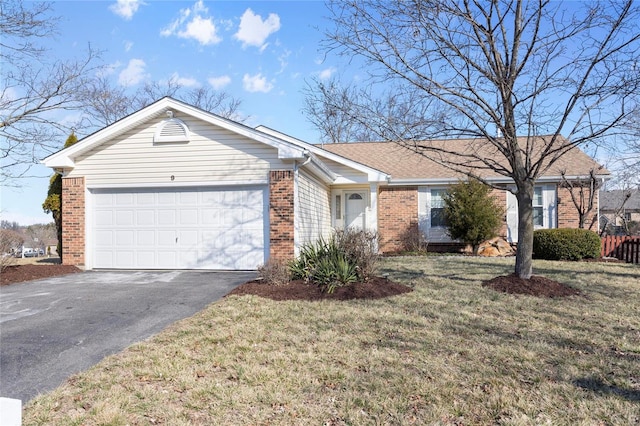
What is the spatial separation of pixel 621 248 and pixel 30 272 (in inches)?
678

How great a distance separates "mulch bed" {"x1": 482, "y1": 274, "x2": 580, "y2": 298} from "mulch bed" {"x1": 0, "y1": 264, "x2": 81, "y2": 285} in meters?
9.72

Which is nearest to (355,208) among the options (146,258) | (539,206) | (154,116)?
(539,206)

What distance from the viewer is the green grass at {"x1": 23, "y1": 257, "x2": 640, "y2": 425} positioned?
3191mm

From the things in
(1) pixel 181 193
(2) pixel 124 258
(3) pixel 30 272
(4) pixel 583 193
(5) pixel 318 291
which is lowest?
(5) pixel 318 291

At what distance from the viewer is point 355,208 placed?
16.2 meters

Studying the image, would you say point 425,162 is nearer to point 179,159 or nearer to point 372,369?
point 179,159

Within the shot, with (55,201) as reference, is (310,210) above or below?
below

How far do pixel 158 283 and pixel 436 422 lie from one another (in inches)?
280

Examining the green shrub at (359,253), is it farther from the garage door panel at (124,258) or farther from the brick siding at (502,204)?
the brick siding at (502,204)

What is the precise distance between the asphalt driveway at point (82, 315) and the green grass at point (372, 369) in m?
0.39

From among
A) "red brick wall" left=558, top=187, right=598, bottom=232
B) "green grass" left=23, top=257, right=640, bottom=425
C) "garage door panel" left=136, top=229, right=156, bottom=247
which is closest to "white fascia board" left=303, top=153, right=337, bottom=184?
"garage door panel" left=136, top=229, right=156, bottom=247

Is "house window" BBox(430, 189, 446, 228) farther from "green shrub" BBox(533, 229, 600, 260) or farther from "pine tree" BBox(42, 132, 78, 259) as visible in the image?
"pine tree" BBox(42, 132, 78, 259)

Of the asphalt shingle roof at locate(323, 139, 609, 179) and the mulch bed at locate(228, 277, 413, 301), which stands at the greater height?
the asphalt shingle roof at locate(323, 139, 609, 179)

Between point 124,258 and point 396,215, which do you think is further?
point 396,215
